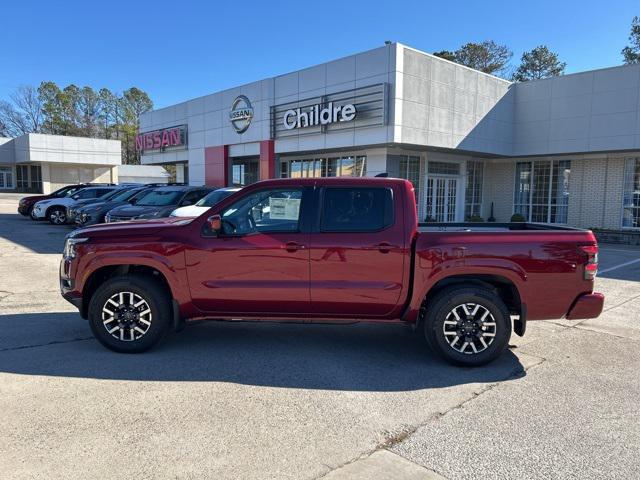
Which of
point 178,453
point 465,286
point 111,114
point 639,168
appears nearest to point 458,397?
point 465,286

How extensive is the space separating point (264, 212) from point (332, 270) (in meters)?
0.97

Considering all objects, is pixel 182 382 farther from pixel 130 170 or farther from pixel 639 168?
pixel 130 170

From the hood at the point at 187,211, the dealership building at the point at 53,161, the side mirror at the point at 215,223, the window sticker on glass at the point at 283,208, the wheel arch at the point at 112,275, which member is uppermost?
the dealership building at the point at 53,161

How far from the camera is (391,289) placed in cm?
521

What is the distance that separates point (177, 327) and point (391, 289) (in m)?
2.47

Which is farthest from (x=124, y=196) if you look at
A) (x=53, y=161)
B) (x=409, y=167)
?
(x=53, y=161)

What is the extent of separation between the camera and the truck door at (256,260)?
5.26 metres

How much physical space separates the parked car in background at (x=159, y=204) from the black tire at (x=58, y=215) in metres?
7.87

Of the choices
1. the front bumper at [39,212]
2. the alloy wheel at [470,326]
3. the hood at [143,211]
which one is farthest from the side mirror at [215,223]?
the front bumper at [39,212]

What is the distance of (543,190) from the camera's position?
22.1m

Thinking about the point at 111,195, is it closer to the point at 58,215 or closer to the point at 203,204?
the point at 58,215

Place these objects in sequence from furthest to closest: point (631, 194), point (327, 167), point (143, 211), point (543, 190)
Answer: point (327, 167) → point (543, 190) → point (631, 194) → point (143, 211)

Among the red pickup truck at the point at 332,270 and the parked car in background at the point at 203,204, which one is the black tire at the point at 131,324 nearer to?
the red pickup truck at the point at 332,270

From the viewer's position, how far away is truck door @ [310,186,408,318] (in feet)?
17.0
